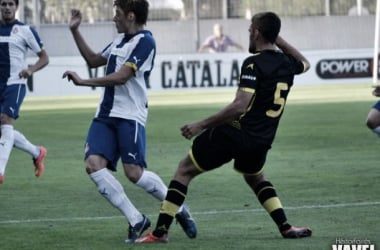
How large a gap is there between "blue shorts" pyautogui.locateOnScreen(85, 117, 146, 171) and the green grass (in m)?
0.65

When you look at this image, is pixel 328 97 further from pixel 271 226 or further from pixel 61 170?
pixel 271 226

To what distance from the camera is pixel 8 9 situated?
14734 mm

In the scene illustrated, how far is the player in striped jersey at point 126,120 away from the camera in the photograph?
10211mm

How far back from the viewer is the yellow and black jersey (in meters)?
9.69

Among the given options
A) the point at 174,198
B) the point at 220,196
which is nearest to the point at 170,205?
the point at 174,198

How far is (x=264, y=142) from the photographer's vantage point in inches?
387

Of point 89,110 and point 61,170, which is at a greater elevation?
point 61,170

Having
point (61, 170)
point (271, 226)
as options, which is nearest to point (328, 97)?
point (61, 170)

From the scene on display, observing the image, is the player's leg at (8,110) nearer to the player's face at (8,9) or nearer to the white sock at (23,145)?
the white sock at (23,145)

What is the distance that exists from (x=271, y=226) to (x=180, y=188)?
4.45ft

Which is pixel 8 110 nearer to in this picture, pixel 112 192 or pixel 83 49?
pixel 83 49

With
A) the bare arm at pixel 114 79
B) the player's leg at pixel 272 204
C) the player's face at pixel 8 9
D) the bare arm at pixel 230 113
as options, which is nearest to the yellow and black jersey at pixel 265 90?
the bare arm at pixel 230 113

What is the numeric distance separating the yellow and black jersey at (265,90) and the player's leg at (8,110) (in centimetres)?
538

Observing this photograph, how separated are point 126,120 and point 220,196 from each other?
10.3ft
